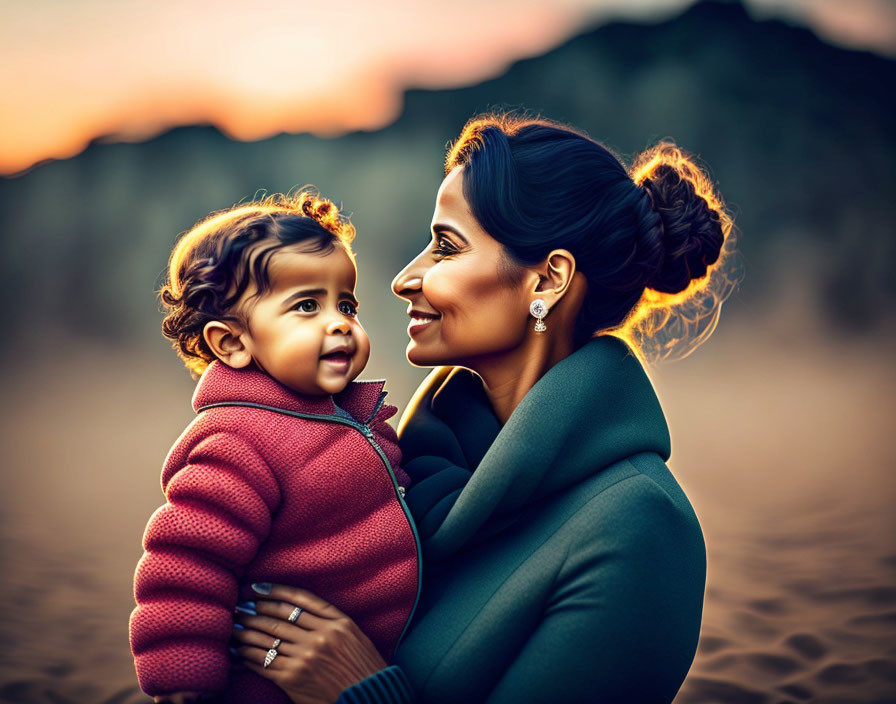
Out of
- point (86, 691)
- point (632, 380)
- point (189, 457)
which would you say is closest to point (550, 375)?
point (632, 380)

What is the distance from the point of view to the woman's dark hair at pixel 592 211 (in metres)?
1.91

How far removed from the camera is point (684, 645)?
166 cm

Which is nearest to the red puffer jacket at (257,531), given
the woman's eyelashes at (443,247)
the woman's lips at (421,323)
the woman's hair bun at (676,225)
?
the woman's lips at (421,323)

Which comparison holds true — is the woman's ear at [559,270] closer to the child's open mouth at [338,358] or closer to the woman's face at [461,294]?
the woman's face at [461,294]

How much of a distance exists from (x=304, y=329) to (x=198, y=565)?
523 mm

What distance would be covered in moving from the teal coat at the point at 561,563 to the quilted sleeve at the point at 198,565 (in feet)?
1.02

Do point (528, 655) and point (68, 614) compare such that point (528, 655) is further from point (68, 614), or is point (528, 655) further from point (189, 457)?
point (68, 614)

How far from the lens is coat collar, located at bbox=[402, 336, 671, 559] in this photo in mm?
1670

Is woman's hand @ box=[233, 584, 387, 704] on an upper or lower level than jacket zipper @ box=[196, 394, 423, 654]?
lower

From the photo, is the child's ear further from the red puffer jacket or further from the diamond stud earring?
the diamond stud earring

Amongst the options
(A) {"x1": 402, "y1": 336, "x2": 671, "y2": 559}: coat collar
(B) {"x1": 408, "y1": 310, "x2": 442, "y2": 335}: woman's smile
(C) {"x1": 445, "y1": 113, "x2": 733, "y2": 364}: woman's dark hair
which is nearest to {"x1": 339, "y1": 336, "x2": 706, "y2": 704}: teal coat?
(A) {"x1": 402, "y1": 336, "x2": 671, "y2": 559}: coat collar

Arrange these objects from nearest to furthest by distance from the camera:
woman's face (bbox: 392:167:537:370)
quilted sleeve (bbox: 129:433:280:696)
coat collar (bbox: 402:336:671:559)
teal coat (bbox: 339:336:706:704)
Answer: quilted sleeve (bbox: 129:433:280:696) → teal coat (bbox: 339:336:706:704) → coat collar (bbox: 402:336:671:559) → woman's face (bbox: 392:167:537:370)

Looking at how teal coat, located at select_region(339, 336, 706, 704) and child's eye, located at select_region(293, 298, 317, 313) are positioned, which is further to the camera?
child's eye, located at select_region(293, 298, 317, 313)

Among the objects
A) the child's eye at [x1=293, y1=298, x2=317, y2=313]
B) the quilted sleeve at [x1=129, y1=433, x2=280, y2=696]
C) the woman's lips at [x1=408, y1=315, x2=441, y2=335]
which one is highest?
the child's eye at [x1=293, y1=298, x2=317, y2=313]
